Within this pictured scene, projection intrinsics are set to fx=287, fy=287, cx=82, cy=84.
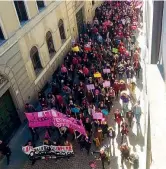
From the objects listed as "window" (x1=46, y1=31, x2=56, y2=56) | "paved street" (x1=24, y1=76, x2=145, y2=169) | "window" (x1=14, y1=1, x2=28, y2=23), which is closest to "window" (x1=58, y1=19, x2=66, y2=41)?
"window" (x1=46, y1=31, x2=56, y2=56)

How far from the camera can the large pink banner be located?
13.6 meters

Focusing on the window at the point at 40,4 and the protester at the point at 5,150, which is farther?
the window at the point at 40,4

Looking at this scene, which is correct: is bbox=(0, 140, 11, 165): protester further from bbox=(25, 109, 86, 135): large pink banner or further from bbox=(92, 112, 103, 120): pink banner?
bbox=(92, 112, 103, 120): pink banner

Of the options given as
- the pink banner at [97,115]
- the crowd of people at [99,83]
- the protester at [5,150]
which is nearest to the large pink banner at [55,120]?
the crowd of people at [99,83]

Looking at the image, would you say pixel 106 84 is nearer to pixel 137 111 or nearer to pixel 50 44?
pixel 137 111

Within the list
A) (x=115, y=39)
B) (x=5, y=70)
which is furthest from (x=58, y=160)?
(x=115, y=39)

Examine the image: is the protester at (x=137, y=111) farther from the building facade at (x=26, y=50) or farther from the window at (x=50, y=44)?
the window at (x=50, y=44)

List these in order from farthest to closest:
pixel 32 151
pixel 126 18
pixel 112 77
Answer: pixel 126 18 < pixel 112 77 < pixel 32 151

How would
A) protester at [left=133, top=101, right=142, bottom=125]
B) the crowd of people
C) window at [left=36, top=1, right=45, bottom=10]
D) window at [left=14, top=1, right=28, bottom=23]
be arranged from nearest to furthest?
the crowd of people
protester at [left=133, top=101, right=142, bottom=125]
window at [left=14, top=1, right=28, bottom=23]
window at [left=36, top=1, right=45, bottom=10]

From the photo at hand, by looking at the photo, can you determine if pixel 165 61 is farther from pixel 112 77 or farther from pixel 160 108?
pixel 112 77

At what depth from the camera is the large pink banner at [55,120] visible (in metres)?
13.6

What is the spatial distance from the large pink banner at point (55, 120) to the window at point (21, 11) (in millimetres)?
6165

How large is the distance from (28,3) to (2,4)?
108 inches

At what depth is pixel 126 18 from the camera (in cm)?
2684
